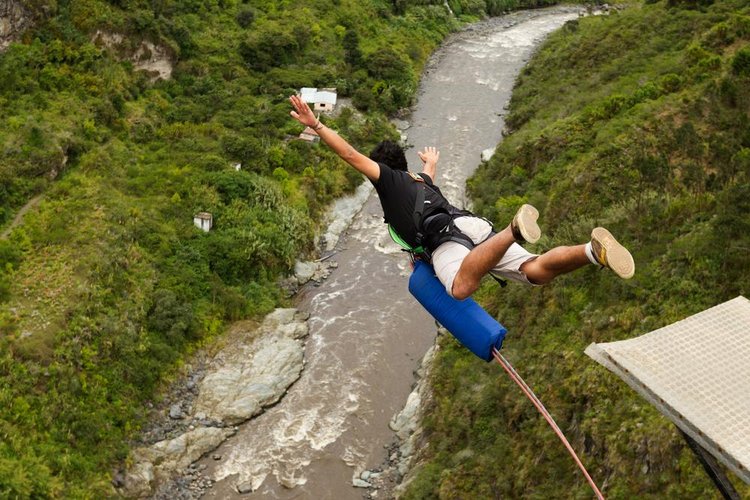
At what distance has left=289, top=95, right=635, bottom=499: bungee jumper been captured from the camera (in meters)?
5.08

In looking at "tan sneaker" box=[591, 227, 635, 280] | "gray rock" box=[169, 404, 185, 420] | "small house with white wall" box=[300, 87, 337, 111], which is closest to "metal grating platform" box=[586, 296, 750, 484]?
"tan sneaker" box=[591, 227, 635, 280]

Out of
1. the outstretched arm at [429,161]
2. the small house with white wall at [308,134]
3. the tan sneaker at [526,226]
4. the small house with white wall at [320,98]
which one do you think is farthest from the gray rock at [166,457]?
the small house with white wall at [320,98]

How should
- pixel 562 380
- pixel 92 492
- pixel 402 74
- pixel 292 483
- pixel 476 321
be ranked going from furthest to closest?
1. pixel 402 74
2. pixel 292 483
3. pixel 92 492
4. pixel 562 380
5. pixel 476 321

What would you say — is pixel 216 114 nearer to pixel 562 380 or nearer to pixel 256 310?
pixel 256 310

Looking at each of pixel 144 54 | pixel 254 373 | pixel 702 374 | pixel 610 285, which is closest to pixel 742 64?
pixel 610 285

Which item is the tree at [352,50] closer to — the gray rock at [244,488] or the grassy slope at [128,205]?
the grassy slope at [128,205]

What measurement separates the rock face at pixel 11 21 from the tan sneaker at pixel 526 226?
25.6 meters

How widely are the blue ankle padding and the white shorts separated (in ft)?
0.51

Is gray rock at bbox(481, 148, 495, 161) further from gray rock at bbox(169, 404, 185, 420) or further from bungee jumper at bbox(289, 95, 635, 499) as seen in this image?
bungee jumper at bbox(289, 95, 635, 499)

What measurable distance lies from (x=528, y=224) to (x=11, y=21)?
26.5 m

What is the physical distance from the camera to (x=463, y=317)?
17.9 feet

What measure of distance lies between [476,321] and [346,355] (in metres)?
13.6

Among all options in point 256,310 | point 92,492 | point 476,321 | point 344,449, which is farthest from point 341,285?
point 476,321

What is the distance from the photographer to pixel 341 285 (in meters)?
21.9
